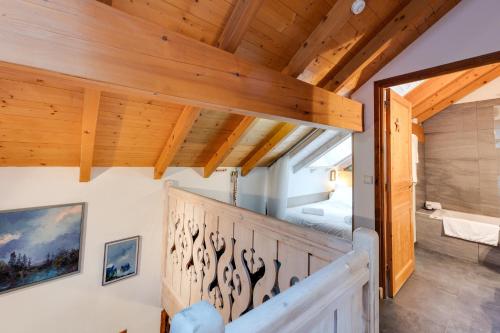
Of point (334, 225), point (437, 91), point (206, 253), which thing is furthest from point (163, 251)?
point (437, 91)

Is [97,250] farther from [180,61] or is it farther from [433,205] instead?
[433,205]

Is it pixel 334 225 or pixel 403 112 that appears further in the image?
pixel 334 225

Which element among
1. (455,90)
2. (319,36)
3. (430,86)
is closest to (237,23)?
(319,36)

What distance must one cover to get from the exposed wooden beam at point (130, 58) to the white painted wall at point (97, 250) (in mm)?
1751

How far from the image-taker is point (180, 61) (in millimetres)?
1194

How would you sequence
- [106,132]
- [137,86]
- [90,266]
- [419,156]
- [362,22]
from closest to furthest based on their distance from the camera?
1. [137,86]
2. [362,22]
3. [106,132]
4. [90,266]
5. [419,156]

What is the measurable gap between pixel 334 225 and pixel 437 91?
94.3 inches

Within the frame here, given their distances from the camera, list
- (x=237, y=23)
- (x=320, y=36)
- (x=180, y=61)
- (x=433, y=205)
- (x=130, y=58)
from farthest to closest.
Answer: (x=433, y=205) → (x=320, y=36) → (x=237, y=23) → (x=180, y=61) → (x=130, y=58)

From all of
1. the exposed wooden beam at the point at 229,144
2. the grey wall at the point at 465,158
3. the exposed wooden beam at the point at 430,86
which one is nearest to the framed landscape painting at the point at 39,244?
the exposed wooden beam at the point at 229,144

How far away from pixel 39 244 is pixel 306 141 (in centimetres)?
352

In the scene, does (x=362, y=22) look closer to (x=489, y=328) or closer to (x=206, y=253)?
(x=206, y=253)

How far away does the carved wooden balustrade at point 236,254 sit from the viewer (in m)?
1.14

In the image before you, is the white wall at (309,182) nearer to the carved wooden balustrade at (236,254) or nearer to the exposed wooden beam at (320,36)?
the carved wooden balustrade at (236,254)

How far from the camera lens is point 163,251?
2863 mm
